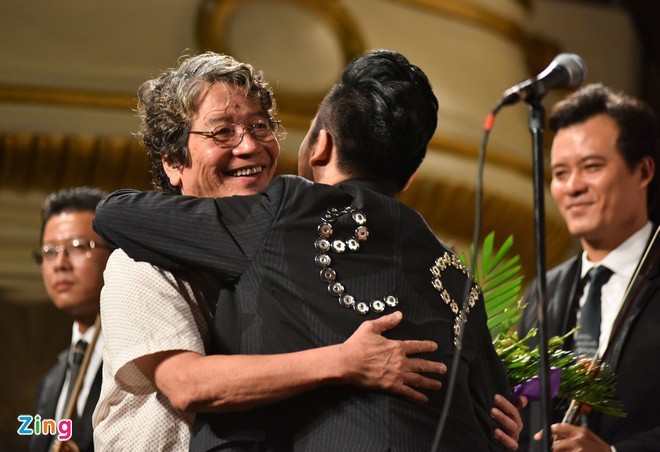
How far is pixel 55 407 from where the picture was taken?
335cm

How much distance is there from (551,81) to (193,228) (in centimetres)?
66

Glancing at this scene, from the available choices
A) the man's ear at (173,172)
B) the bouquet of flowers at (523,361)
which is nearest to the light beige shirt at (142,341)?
the man's ear at (173,172)

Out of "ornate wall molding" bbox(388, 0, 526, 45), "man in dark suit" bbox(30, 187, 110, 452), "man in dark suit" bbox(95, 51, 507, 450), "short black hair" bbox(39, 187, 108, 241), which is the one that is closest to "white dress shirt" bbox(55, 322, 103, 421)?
"man in dark suit" bbox(30, 187, 110, 452)

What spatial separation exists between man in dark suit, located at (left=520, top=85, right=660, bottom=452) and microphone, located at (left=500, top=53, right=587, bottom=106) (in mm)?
1252

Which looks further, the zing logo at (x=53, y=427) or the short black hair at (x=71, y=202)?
the short black hair at (x=71, y=202)

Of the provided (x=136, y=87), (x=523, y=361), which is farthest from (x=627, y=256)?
(x=136, y=87)

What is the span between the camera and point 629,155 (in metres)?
3.22

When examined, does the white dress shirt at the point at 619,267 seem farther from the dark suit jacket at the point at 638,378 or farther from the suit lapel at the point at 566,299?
the dark suit jacket at the point at 638,378

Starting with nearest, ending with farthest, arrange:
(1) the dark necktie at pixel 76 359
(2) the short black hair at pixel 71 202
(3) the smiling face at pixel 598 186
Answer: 1. (3) the smiling face at pixel 598 186
2. (1) the dark necktie at pixel 76 359
3. (2) the short black hair at pixel 71 202

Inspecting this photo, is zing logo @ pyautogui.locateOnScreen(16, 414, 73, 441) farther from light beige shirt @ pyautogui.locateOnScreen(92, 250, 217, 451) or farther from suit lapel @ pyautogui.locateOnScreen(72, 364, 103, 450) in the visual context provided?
light beige shirt @ pyautogui.locateOnScreen(92, 250, 217, 451)

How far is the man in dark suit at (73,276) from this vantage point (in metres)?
3.30

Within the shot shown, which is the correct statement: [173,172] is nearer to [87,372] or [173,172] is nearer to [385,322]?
[385,322]

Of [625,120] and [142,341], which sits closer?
[142,341]

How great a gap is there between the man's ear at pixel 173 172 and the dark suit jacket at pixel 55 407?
1.16m
